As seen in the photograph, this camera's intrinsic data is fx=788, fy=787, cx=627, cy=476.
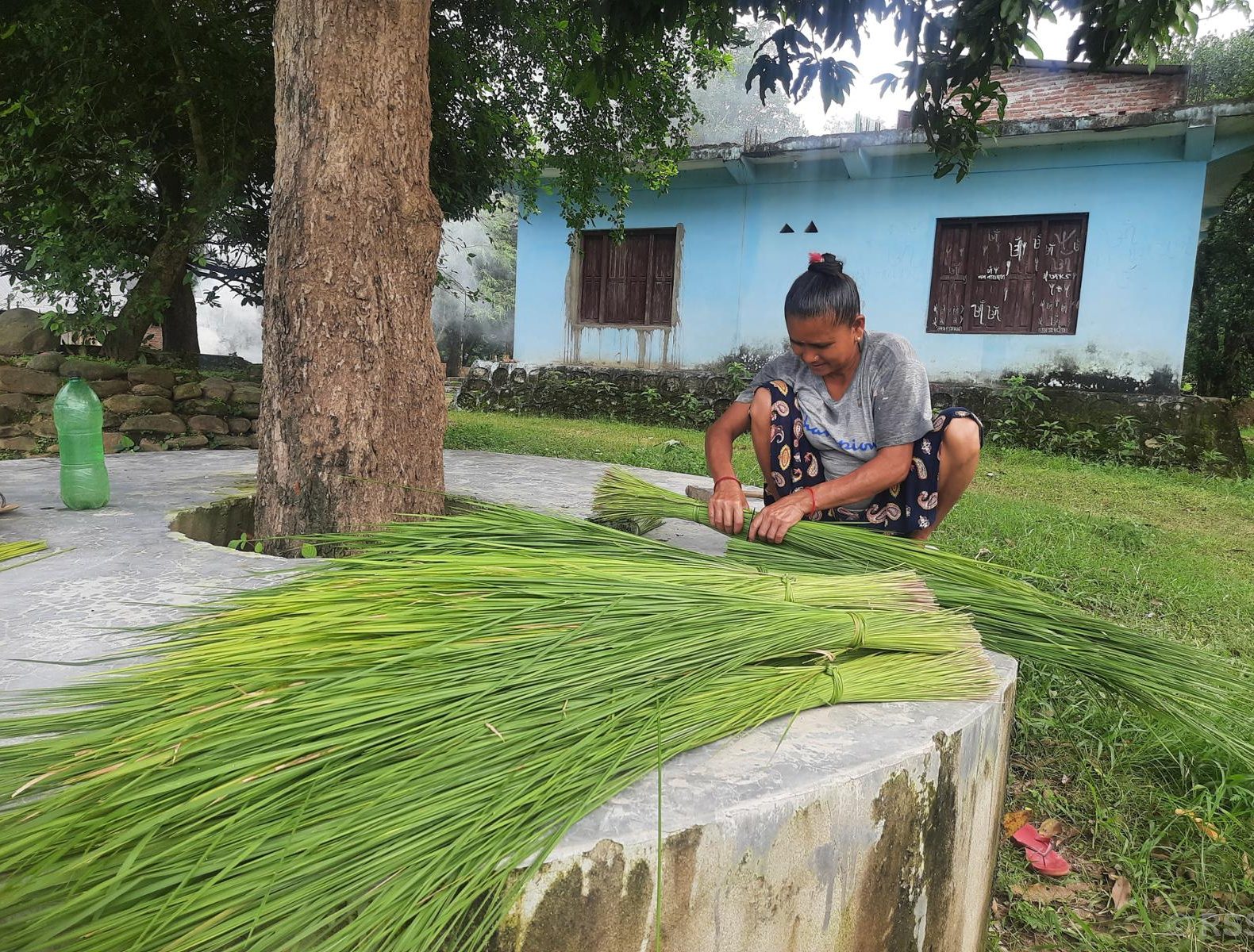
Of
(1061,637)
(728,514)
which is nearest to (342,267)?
(728,514)

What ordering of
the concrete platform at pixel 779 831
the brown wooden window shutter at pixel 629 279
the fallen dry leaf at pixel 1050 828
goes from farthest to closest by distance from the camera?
1. the brown wooden window shutter at pixel 629 279
2. the fallen dry leaf at pixel 1050 828
3. the concrete platform at pixel 779 831

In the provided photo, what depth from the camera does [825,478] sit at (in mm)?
2170

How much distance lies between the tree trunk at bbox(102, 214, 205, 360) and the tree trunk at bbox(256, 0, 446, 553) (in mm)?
3563

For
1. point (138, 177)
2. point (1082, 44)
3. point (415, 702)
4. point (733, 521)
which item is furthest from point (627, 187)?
point (415, 702)

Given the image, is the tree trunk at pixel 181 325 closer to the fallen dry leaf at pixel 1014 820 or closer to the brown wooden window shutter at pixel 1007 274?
the fallen dry leaf at pixel 1014 820

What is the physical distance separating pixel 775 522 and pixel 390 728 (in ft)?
3.46

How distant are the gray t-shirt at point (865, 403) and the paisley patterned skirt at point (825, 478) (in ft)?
0.10

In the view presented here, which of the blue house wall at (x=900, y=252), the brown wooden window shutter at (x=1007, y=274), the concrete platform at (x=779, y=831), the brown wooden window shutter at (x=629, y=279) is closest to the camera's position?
the concrete platform at (x=779, y=831)

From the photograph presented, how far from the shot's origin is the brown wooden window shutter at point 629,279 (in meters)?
8.80

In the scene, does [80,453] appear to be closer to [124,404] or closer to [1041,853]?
[1041,853]

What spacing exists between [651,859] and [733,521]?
3.41 feet

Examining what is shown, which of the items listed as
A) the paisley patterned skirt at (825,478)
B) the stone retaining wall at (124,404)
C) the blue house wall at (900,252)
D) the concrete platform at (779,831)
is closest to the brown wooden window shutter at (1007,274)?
the blue house wall at (900,252)

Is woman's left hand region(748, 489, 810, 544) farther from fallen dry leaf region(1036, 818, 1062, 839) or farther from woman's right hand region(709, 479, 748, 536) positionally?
fallen dry leaf region(1036, 818, 1062, 839)

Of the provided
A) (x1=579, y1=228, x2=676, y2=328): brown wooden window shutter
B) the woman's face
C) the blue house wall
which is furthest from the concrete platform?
(x1=579, y1=228, x2=676, y2=328): brown wooden window shutter
